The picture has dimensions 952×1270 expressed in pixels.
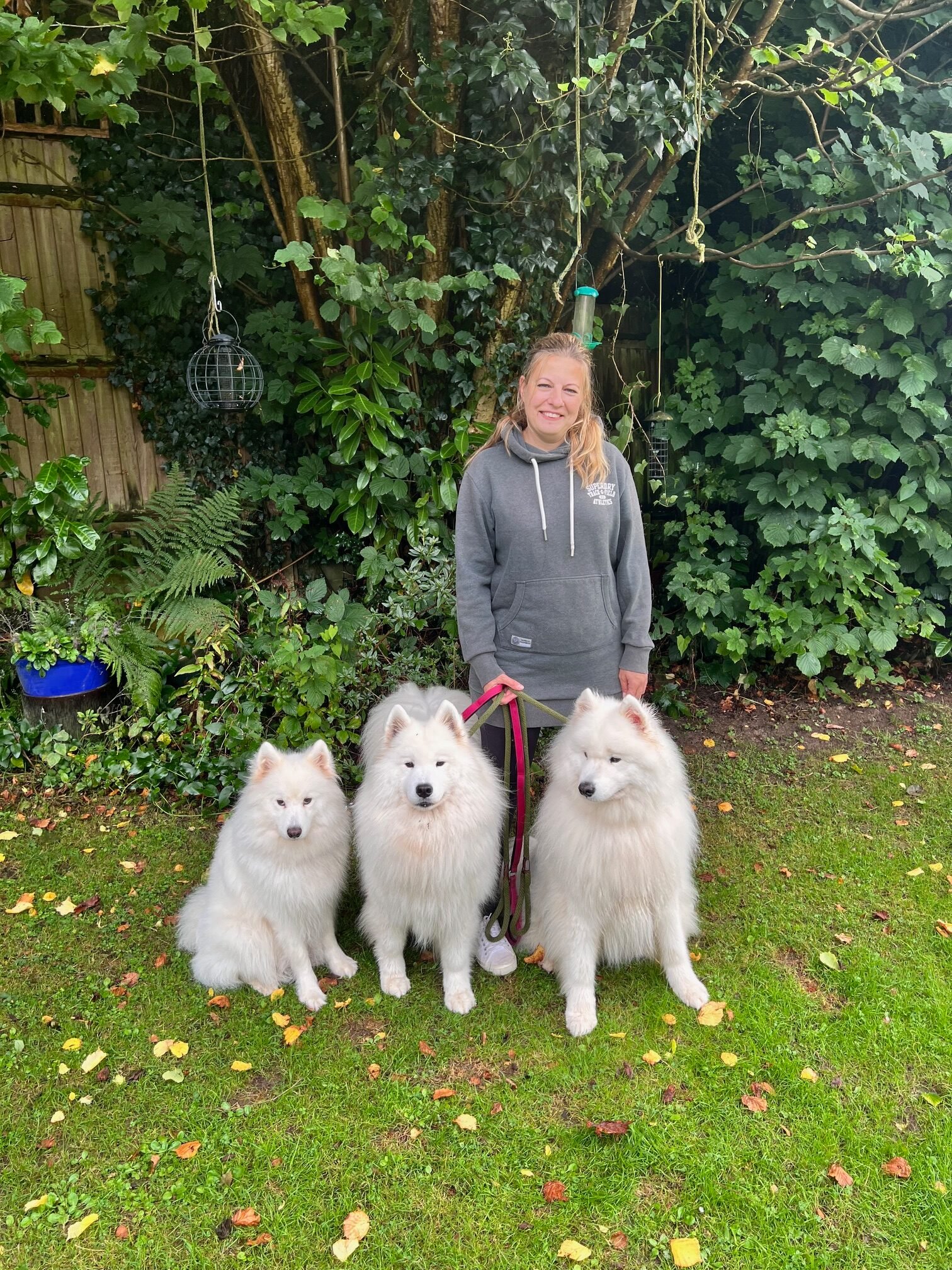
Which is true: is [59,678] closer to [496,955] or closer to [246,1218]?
[496,955]

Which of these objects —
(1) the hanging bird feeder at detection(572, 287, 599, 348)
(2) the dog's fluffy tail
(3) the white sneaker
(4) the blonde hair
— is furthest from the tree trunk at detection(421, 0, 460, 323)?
(3) the white sneaker

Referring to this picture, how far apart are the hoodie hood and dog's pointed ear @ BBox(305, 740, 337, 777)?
43.4 inches

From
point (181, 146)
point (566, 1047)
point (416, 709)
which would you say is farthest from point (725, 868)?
point (181, 146)

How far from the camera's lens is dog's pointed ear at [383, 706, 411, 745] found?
8.53 ft

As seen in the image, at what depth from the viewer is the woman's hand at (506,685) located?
110 inches

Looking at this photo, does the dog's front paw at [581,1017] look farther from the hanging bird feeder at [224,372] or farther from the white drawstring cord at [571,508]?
the hanging bird feeder at [224,372]

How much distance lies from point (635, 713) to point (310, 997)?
1.55m

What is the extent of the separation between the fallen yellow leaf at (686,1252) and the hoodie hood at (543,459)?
2.03 m

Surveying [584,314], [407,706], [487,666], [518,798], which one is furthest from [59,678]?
[584,314]

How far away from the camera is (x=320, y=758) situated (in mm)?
2816

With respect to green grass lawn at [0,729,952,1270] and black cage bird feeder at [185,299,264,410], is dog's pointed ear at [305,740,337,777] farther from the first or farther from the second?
black cage bird feeder at [185,299,264,410]

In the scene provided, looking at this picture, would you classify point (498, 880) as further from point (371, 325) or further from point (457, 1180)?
point (371, 325)

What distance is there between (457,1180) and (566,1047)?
1.89ft

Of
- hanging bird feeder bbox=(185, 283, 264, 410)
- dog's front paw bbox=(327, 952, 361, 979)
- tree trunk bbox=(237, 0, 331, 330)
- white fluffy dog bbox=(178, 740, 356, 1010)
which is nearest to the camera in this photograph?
white fluffy dog bbox=(178, 740, 356, 1010)
